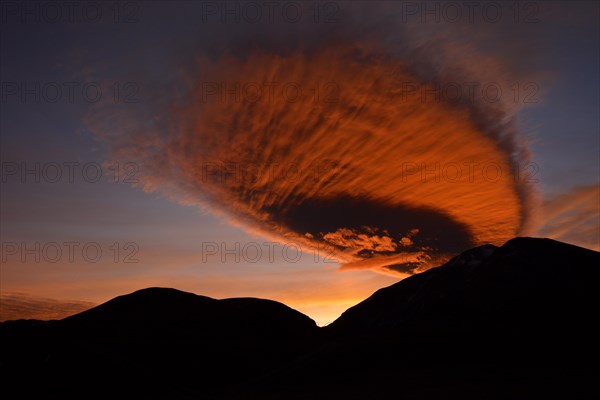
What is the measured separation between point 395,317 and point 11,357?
126414mm

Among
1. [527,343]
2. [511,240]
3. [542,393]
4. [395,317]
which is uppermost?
[511,240]

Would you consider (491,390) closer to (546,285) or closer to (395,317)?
(546,285)

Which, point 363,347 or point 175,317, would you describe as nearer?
point 363,347

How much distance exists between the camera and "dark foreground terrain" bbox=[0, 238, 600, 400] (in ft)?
288

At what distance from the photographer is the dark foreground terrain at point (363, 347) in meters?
87.9

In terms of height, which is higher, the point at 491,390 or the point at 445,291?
the point at 445,291

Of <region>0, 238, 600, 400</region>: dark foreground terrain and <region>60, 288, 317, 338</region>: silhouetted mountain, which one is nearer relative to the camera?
<region>0, 238, 600, 400</region>: dark foreground terrain

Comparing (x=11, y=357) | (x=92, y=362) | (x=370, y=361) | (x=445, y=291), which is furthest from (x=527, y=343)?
(x=11, y=357)

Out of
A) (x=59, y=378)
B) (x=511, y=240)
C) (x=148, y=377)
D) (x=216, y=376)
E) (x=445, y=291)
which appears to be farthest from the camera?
(x=511, y=240)

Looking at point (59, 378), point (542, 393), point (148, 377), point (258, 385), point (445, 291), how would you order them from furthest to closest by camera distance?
1. point (445, 291)
2. point (148, 377)
3. point (59, 378)
4. point (258, 385)
5. point (542, 393)

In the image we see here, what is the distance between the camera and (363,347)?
412 feet

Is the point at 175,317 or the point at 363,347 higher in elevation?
the point at 175,317

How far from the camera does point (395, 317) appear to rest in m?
187

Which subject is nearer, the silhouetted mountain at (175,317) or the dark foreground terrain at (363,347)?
the dark foreground terrain at (363,347)
